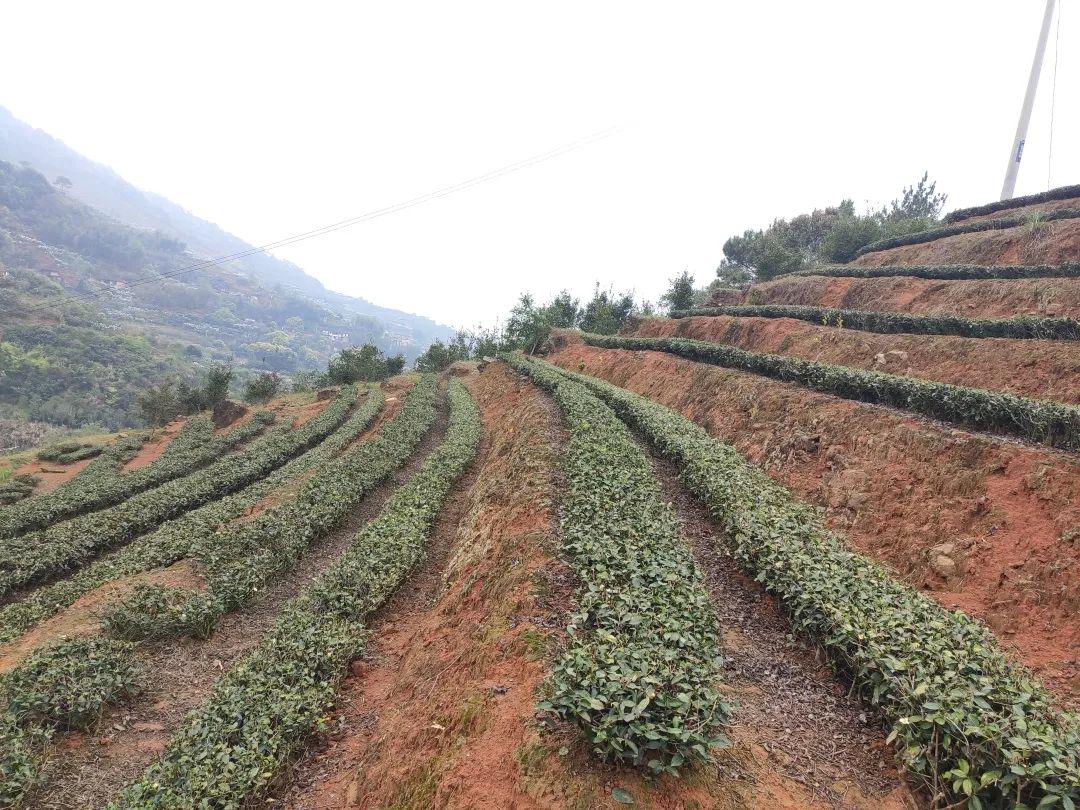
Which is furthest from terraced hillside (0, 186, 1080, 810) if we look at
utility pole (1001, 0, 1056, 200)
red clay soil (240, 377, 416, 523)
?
utility pole (1001, 0, 1056, 200)

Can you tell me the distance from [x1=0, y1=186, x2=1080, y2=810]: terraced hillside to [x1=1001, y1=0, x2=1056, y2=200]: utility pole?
33317 mm

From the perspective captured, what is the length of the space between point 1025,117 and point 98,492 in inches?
2658

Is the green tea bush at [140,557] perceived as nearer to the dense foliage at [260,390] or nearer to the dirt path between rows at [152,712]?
the dirt path between rows at [152,712]

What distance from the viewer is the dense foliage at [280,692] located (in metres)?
5.60

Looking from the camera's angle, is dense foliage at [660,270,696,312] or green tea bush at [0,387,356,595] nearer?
green tea bush at [0,387,356,595]

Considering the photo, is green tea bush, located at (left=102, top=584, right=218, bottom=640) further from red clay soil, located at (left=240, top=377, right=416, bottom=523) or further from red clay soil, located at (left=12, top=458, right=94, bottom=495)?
red clay soil, located at (left=12, top=458, right=94, bottom=495)

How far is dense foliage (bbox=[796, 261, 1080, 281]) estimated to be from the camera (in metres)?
19.7

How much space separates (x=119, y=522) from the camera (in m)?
16.7

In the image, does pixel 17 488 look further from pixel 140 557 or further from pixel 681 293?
pixel 681 293

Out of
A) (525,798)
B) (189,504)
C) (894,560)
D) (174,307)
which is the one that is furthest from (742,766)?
(174,307)

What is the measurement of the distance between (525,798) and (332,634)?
577 cm

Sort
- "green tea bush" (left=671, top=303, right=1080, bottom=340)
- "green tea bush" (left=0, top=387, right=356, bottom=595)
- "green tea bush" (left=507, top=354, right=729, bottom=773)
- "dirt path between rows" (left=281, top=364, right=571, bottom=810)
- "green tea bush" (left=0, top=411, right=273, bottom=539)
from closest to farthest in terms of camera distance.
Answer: "green tea bush" (left=507, top=354, right=729, bottom=773), "dirt path between rows" (left=281, top=364, right=571, bottom=810), "green tea bush" (left=0, top=387, right=356, bottom=595), "green tea bush" (left=671, top=303, right=1080, bottom=340), "green tea bush" (left=0, top=411, right=273, bottom=539)

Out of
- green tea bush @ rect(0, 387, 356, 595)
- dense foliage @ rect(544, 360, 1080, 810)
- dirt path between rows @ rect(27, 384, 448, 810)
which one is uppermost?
dense foliage @ rect(544, 360, 1080, 810)

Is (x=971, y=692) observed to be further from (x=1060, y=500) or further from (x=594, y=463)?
(x=594, y=463)
